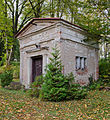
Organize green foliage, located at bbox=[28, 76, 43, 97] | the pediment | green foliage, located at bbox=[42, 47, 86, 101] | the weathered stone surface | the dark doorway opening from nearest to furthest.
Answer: green foliage, located at bbox=[42, 47, 86, 101] → green foliage, located at bbox=[28, 76, 43, 97] → the weathered stone surface → the pediment → the dark doorway opening

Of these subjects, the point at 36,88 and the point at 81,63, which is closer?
the point at 36,88

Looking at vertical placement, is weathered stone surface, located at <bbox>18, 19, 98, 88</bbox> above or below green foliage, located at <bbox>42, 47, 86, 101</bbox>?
above

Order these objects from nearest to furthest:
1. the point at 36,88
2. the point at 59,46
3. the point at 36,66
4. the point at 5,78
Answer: the point at 36,88 → the point at 59,46 → the point at 36,66 → the point at 5,78

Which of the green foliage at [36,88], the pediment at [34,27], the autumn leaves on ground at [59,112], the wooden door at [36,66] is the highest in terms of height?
the pediment at [34,27]

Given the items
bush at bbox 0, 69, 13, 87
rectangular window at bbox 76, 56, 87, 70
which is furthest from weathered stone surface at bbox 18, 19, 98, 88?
bush at bbox 0, 69, 13, 87

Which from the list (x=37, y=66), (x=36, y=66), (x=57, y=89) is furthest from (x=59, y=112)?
(x=36, y=66)

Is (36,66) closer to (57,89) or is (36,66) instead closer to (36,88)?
(36,88)

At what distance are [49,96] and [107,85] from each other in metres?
5.39

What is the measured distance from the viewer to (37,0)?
55.5ft

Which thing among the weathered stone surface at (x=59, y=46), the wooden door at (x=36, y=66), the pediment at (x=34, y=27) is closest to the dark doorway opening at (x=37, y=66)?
the wooden door at (x=36, y=66)

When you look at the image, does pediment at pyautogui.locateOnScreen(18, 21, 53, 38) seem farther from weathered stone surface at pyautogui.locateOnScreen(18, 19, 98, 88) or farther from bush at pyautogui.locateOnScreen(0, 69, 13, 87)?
bush at pyautogui.locateOnScreen(0, 69, 13, 87)

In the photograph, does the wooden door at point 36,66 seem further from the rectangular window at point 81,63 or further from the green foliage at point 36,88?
the rectangular window at point 81,63

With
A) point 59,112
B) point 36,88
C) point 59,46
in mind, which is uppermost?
point 59,46

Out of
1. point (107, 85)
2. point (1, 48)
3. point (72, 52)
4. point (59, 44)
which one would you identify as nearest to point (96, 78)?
point (107, 85)
